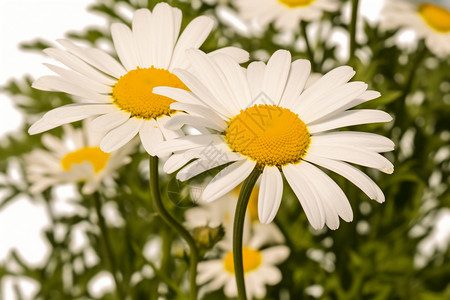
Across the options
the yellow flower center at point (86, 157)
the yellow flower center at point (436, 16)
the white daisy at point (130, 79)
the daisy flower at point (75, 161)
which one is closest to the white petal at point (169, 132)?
the white daisy at point (130, 79)

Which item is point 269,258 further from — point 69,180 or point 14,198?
point 14,198

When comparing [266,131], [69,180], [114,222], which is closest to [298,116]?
[266,131]

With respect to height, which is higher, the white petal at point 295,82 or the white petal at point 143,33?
the white petal at point 143,33

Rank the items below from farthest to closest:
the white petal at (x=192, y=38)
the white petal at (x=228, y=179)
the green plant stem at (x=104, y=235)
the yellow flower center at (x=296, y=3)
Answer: the yellow flower center at (x=296, y=3) → the green plant stem at (x=104, y=235) → the white petal at (x=192, y=38) → the white petal at (x=228, y=179)

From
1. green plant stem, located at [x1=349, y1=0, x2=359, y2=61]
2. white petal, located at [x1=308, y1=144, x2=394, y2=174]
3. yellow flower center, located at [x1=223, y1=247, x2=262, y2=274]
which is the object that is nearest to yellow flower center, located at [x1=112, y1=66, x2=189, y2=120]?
white petal, located at [x1=308, y1=144, x2=394, y2=174]

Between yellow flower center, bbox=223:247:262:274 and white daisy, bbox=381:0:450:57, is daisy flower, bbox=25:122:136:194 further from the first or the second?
white daisy, bbox=381:0:450:57

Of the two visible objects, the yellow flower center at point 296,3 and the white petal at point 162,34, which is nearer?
→ the white petal at point 162,34

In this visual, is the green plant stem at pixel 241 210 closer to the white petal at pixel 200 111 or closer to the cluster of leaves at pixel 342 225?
the white petal at pixel 200 111

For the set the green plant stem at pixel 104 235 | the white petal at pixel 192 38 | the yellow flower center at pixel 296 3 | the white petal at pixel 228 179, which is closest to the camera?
the white petal at pixel 228 179

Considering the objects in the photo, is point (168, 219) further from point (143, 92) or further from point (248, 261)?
point (248, 261)
